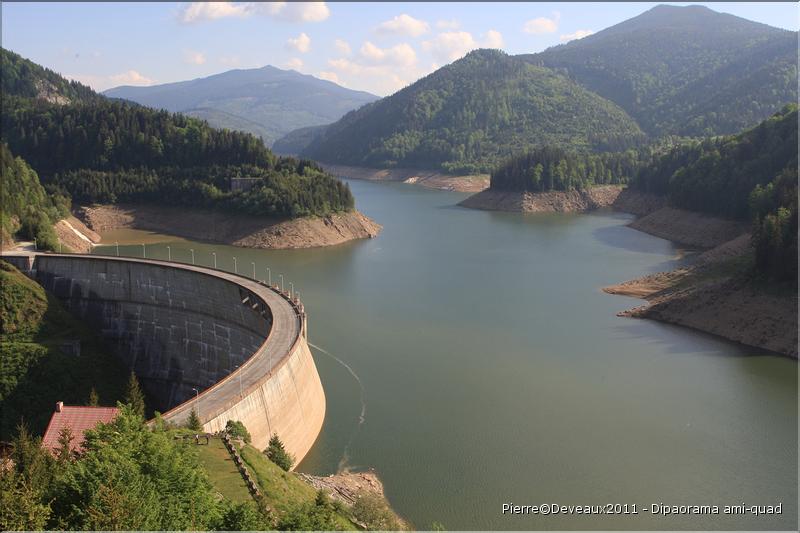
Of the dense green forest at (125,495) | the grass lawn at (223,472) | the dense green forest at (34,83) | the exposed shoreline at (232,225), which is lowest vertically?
the grass lawn at (223,472)

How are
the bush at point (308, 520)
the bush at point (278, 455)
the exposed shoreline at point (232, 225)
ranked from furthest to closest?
the exposed shoreline at point (232, 225)
the bush at point (278, 455)
the bush at point (308, 520)

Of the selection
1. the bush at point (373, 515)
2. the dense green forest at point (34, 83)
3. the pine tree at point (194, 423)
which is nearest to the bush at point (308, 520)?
the bush at point (373, 515)

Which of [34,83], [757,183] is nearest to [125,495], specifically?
[757,183]

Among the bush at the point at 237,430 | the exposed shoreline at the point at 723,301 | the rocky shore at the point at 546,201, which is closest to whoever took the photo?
the bush at the point at 237,430

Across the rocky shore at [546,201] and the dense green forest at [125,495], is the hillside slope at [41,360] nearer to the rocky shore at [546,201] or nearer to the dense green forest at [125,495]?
the dense green forest at [125,495]

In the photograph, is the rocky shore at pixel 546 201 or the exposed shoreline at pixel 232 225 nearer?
the exposed shoreline at pixel 232 225

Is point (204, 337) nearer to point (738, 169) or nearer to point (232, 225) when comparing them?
point (232, 225)

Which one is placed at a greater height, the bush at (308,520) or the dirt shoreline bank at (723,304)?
the bush at (308,520)

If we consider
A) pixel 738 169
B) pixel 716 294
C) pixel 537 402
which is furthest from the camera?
pixel 738 169
